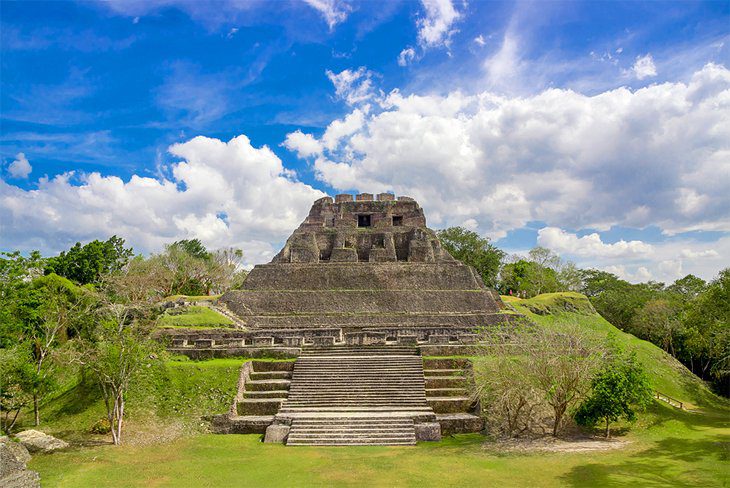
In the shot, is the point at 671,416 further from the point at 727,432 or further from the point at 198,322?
the point at 198,322

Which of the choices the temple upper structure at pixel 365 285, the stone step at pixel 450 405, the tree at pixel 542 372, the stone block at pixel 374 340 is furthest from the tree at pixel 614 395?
the stone block at pixel 374 340

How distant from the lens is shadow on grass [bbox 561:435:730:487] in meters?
8.55

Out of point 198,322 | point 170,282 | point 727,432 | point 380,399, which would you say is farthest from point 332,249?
point 727,432

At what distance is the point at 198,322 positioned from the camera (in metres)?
21.7

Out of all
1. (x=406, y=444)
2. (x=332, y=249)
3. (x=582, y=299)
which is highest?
(x=332, y=249)

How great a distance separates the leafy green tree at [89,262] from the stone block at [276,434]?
24479 mm

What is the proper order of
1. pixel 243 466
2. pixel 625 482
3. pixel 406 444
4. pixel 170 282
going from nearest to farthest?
pixel 625 482, pixel 243 466, pixel 406 444, pixel 170 282

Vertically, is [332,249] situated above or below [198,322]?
above

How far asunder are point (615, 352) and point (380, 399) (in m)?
6.85

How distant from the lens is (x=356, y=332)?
2045 centimetres

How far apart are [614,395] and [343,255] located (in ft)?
65.2

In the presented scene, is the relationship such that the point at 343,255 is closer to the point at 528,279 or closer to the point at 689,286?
the point at 528,279

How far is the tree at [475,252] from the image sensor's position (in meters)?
43.3

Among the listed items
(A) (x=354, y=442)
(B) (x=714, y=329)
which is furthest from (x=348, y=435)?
(B) (x=714, y=329)
